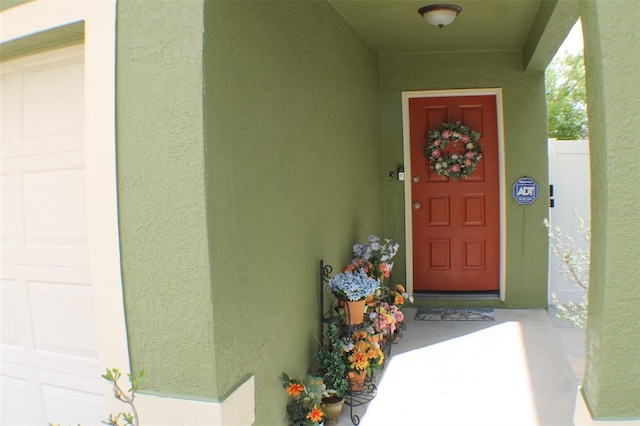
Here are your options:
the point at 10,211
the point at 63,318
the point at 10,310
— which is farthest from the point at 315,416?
the point at 10,211

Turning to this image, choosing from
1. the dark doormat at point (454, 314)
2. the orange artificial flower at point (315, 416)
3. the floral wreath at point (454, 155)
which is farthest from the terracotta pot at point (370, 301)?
the floral wreath at point (454, 155)

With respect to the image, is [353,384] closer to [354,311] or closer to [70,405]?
[354,311]

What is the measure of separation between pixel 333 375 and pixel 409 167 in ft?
8.62

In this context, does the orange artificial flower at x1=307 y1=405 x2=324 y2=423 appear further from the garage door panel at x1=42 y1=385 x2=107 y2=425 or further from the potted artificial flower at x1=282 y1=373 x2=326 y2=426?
the garage door panel at x1=42 y1=385 x2=107 y2=425

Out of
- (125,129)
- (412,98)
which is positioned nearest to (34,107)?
(125,129)

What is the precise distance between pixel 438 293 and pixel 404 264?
18.1 inches

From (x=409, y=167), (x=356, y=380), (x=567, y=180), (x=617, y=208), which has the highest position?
(x=409, y=167)

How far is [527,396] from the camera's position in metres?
2.85

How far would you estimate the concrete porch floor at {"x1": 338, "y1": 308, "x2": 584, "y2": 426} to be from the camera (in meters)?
2.66

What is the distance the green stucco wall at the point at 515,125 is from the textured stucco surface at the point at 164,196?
3.30 m

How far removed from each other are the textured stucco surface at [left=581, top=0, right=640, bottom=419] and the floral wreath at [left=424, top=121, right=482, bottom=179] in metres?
2.96

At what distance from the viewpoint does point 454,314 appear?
4.48 metres

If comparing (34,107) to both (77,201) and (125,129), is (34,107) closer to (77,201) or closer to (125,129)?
(77,201)

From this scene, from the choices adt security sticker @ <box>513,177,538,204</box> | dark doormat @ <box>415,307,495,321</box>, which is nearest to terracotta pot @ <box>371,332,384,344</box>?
dark doormat @ <box>415,307,495,321</box>
